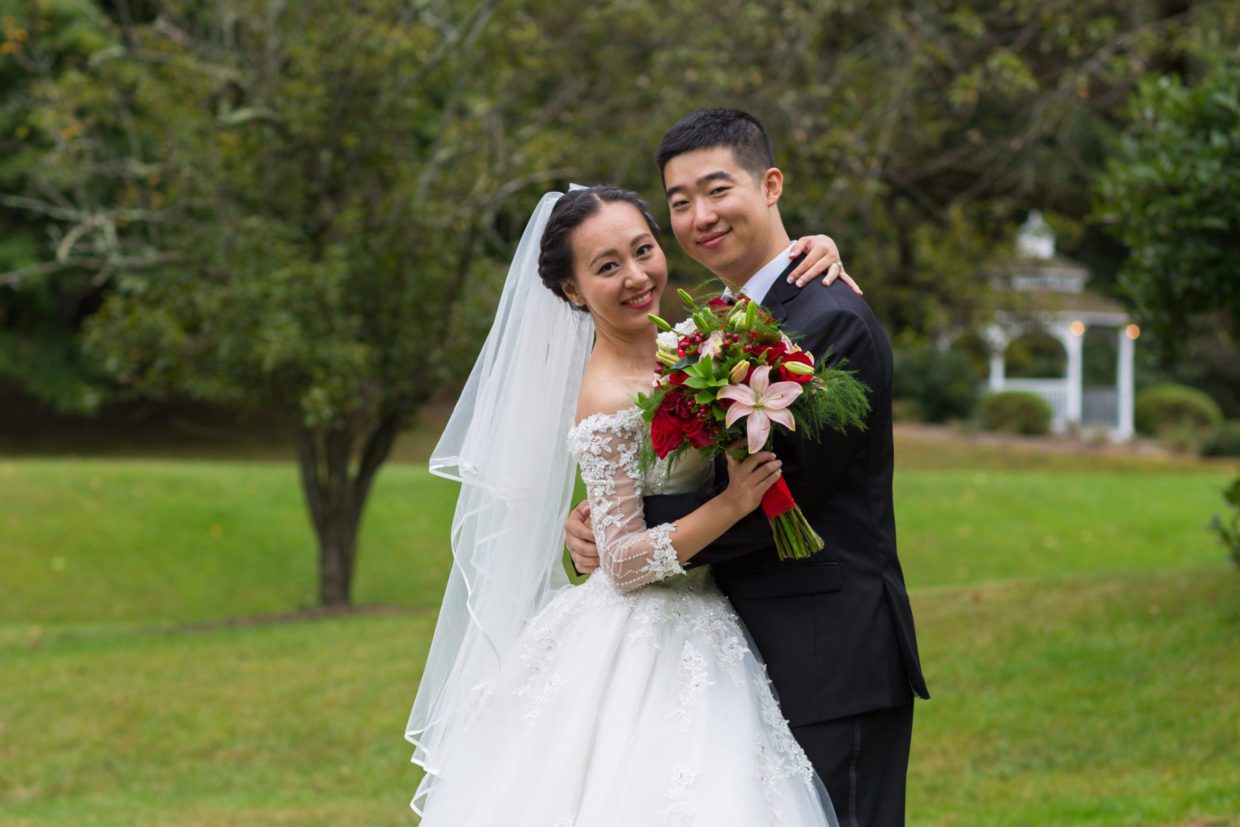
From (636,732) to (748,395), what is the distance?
0.99m

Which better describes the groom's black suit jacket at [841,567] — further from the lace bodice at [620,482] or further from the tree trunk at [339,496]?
the tree trunk at [339,496]

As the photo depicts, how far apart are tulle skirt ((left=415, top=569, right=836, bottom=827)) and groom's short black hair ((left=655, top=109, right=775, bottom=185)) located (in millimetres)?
1092

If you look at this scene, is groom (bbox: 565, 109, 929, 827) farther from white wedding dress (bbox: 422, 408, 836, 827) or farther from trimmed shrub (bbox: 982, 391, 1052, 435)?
trimmed shrub (bbox: 982, 391, 1052, 435)

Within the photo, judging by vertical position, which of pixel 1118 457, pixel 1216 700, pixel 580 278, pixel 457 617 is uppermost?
pixel 580 278

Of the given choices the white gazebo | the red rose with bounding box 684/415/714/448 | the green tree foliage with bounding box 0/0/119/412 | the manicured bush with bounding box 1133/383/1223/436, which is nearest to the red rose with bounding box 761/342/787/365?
the red rose with bounding box 684/415/714/448

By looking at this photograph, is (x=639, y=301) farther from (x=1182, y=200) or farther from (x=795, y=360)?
(x=1182, y=200)

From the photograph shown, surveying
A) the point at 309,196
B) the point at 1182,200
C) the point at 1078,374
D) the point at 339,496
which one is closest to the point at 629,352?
the point at 1182,200

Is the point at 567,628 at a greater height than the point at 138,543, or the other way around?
the point at 567,628

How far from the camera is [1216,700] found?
786cm

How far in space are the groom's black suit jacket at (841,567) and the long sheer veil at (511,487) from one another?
78 centimetres

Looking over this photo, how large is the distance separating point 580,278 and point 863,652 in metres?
1.24

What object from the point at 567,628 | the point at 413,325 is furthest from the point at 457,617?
the point at 413,325

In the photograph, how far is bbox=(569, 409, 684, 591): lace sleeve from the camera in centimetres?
360

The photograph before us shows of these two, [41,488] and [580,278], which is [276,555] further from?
[580,278]
